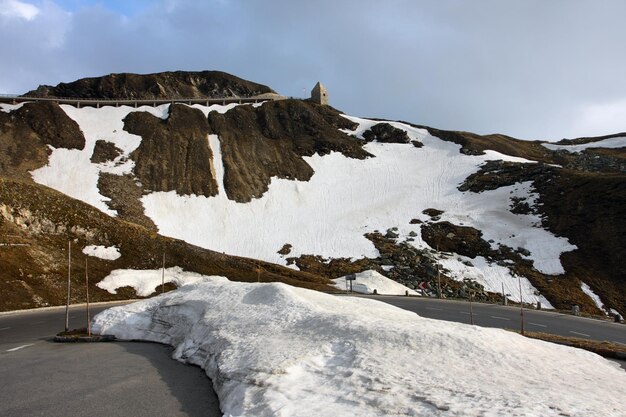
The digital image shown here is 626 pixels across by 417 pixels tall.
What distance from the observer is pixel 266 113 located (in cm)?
10825

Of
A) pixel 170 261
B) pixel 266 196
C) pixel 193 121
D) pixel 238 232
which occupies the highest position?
pixel 193 121

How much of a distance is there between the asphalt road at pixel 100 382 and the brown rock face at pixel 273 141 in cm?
6383

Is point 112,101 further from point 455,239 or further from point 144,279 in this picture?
point 455,239

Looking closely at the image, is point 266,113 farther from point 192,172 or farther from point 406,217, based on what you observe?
point 406,217

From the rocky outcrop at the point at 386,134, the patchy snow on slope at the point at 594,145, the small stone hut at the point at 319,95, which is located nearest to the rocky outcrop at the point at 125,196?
the rocky outcrop at the point at 386,134

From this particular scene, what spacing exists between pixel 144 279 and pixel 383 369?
1621 inches

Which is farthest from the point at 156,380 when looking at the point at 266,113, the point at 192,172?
the point at 266,113

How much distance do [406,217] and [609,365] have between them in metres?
63.0

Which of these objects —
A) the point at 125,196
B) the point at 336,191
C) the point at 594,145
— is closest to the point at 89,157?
the point at 125,196

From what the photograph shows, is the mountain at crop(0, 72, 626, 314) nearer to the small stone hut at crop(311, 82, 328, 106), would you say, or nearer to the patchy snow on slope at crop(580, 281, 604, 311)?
the patchy snow on slope at crop(580, 281, 604, 311)

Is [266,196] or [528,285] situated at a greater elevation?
[266,196]

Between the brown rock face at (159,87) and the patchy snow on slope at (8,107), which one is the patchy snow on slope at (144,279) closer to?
the patchy snow on slope at (8,107)

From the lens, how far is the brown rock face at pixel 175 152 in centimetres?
8206

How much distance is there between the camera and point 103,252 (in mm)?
49094
